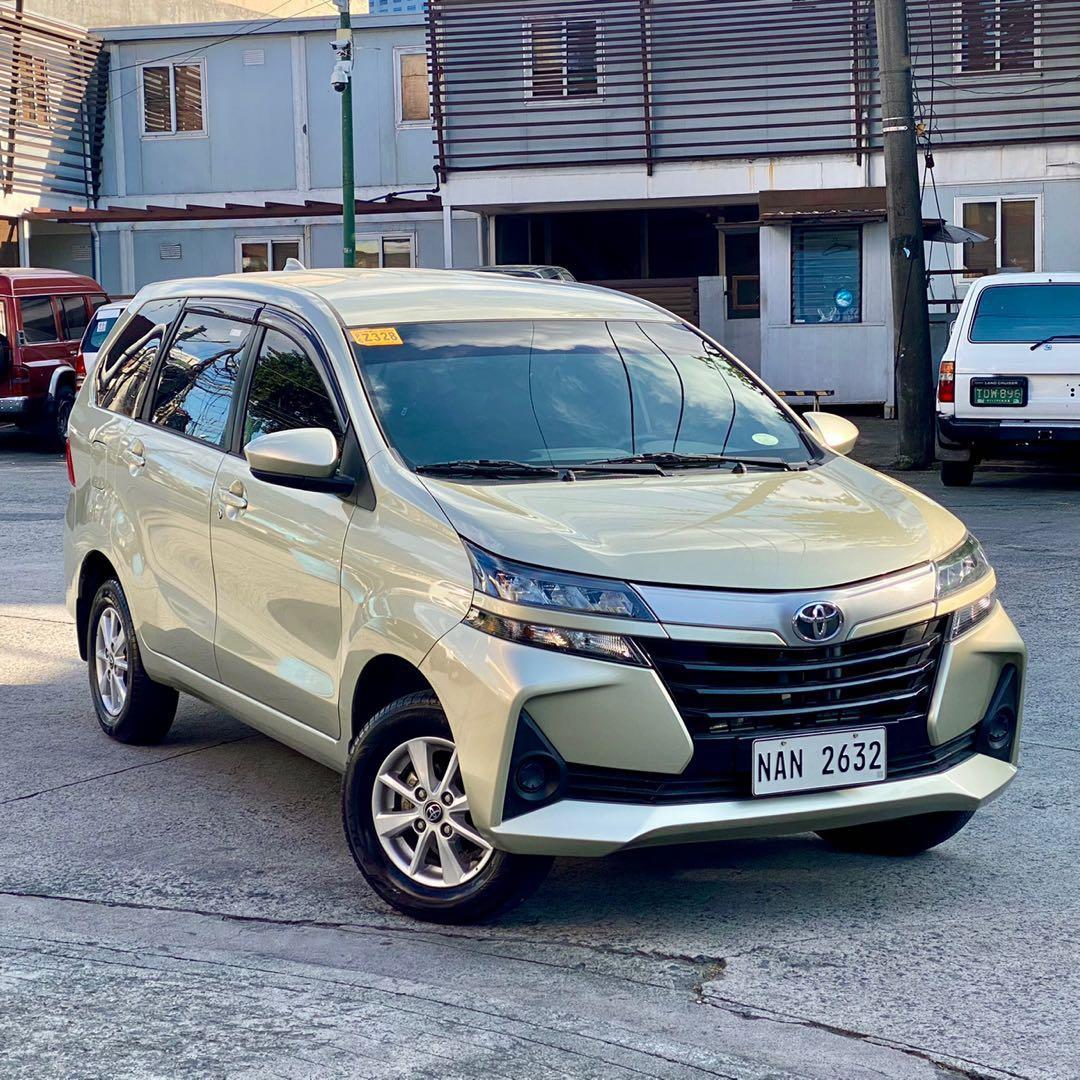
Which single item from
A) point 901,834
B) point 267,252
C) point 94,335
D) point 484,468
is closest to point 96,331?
point 94,335

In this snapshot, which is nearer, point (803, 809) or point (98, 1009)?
point (98, 1009)

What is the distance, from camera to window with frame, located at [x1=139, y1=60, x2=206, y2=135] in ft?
111

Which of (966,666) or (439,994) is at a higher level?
(966,666)

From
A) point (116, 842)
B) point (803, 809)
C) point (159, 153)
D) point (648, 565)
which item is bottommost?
point (116, 842)

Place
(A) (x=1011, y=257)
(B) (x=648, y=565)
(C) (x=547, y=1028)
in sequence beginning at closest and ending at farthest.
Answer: (C) (x=547, y=1028) < (B) (x=648, y=565) < (A) (x=1011, y=257)

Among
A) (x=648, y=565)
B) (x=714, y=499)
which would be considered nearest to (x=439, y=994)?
(x=648, y=565)

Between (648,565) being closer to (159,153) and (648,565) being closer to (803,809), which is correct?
(803,809)

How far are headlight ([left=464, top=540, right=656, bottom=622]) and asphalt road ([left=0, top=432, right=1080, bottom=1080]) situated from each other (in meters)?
0.90

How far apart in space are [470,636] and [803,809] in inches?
37.5

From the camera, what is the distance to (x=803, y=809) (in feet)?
14.6

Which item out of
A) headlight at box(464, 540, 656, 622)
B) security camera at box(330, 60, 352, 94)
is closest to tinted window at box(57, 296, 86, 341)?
security camera at box(330, 60, 352, 94)

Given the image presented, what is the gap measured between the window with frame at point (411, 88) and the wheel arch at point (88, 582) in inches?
1050

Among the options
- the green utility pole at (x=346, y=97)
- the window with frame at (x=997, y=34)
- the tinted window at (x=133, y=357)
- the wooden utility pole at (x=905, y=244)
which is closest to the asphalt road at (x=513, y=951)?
the tinted window at (x=133, y=357)

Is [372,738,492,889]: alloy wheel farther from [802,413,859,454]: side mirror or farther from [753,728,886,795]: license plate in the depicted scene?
[802,413,859,454]: side mirror
